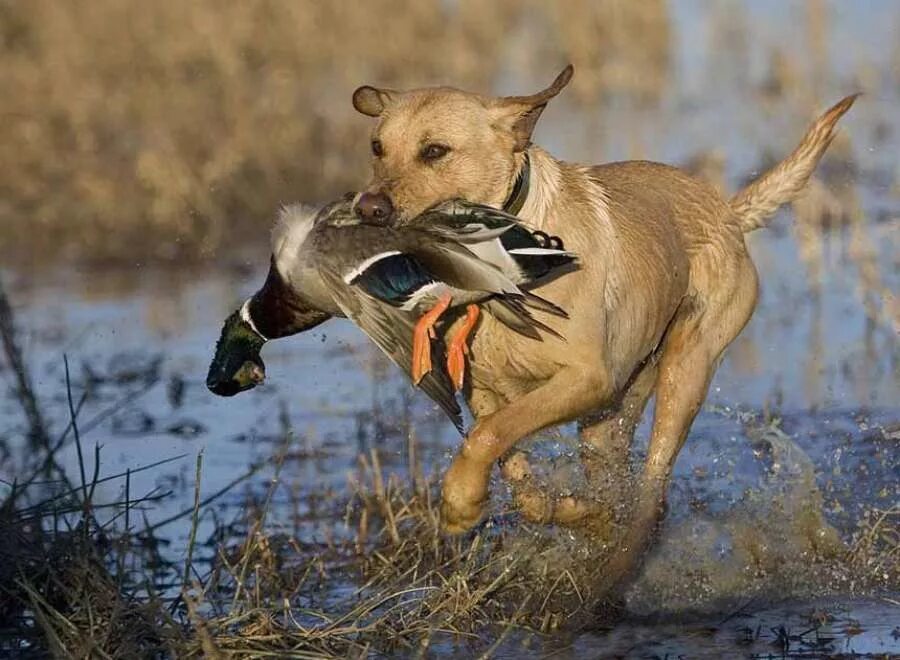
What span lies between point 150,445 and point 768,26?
33.9ft

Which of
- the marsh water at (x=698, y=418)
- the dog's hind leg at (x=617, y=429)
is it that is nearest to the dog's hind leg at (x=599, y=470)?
the dog's hind leg at (x=617, y=429)

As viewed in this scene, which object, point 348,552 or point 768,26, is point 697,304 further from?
point 768,26

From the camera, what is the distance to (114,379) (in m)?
8.48

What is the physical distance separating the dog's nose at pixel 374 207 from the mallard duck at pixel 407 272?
2 cm

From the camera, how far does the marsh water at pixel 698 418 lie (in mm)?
5637

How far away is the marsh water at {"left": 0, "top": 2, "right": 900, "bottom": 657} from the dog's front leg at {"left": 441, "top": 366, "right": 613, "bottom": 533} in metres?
0.44

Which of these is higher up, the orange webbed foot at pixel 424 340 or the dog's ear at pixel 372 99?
the dog's ear at pixel 372 99

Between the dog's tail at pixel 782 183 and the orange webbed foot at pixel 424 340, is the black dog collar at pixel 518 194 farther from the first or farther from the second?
the dog's tail at pixel 782 183

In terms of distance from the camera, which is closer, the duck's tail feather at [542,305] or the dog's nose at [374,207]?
the dog's nose at [374,207]

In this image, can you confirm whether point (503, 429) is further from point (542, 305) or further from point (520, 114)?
point (520, 114)

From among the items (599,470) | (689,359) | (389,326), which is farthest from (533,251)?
(689,359)

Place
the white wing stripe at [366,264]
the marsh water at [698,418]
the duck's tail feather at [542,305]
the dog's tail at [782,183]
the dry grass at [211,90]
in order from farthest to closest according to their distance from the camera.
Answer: the dry grass at [211,90]
the dog's tail at [782,183]
the marsh water at [698,418]
the duck's tail feather at [542,305]
the white wing stripe at [366,264]

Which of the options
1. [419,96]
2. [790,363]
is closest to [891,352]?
[790,363]

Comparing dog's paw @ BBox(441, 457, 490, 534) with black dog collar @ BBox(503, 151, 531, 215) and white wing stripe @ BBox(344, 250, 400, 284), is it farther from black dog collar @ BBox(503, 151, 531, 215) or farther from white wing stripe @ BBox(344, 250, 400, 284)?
black dog collar @ BBox(503, 151, 531, 215)
